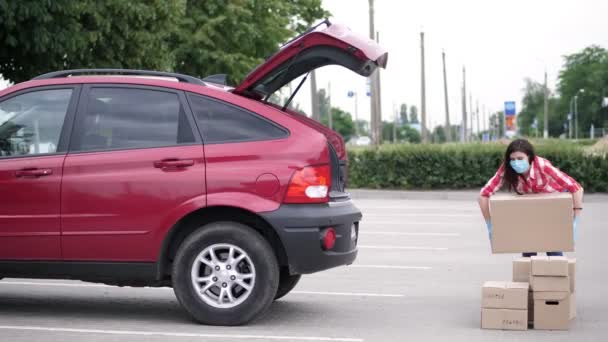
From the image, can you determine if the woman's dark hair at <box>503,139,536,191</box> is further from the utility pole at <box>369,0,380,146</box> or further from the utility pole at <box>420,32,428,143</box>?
the utility pole at <box>420,32,428,143</box>

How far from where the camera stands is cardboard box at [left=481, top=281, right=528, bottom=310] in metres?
8.18

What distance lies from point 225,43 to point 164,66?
30.1 ft

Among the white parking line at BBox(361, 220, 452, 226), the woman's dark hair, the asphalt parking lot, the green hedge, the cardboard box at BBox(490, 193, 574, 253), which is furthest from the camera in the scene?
the green hedge

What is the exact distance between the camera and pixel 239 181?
800cm

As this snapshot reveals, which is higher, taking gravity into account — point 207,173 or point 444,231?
point 207,173

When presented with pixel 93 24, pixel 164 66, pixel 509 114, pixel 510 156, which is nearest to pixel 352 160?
pixel 164 66

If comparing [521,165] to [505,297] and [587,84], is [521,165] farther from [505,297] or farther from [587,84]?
[587,84]

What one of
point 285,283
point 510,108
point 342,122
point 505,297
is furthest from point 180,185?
point 342,122

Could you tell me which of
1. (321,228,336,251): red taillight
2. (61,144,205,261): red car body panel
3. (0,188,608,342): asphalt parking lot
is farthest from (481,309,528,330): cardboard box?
(61,144,205,261): red car body panel

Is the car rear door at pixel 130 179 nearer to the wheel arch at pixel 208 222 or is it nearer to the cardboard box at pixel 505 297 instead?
the wheel arch at pixel 208 222

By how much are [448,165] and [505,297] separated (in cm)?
2218

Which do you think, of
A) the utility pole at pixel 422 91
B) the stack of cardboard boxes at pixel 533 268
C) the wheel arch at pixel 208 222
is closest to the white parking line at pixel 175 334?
the wheel arch at pixel 208 222

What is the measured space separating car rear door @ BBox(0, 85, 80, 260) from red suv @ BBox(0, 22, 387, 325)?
0.01 meters

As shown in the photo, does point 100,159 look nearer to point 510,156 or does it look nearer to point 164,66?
point 510,156
